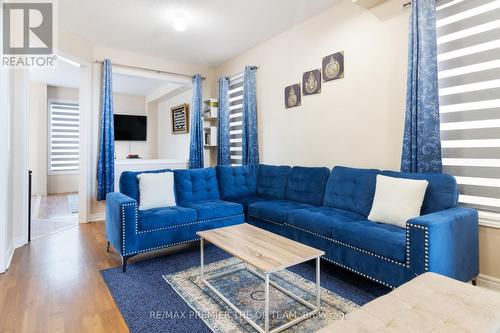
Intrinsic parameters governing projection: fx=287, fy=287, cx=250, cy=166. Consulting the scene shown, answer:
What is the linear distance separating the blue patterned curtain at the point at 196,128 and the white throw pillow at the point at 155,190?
1951 mm

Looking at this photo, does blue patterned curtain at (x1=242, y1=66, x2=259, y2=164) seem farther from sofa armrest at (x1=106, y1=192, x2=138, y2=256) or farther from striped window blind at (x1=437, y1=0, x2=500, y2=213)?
striped window blind at (x1=437, y1=0, x2=500, y2=213)

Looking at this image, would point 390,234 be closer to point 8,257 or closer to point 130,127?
point 8,257

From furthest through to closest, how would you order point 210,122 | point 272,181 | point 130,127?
point 130,127 → point 210,122 → point 272,181

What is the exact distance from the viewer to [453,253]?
1.87 metres

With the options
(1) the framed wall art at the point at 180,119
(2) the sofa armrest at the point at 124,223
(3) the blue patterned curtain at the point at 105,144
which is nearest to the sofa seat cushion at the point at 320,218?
(2) the sofa armrest at the point at 124,223

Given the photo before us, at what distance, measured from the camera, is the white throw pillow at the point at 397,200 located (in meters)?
2.18

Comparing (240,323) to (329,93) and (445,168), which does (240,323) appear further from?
(329,93)

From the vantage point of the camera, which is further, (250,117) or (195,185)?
(250,117)

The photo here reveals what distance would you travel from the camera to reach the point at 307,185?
3.26 meters

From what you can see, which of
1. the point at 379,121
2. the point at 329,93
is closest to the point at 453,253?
the point at 379,121

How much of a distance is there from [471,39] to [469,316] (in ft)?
7.16

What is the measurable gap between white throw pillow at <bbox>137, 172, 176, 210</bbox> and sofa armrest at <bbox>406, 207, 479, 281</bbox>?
227 cm

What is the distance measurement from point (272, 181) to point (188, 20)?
226cm

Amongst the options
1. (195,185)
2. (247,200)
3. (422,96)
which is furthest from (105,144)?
(422,96)
